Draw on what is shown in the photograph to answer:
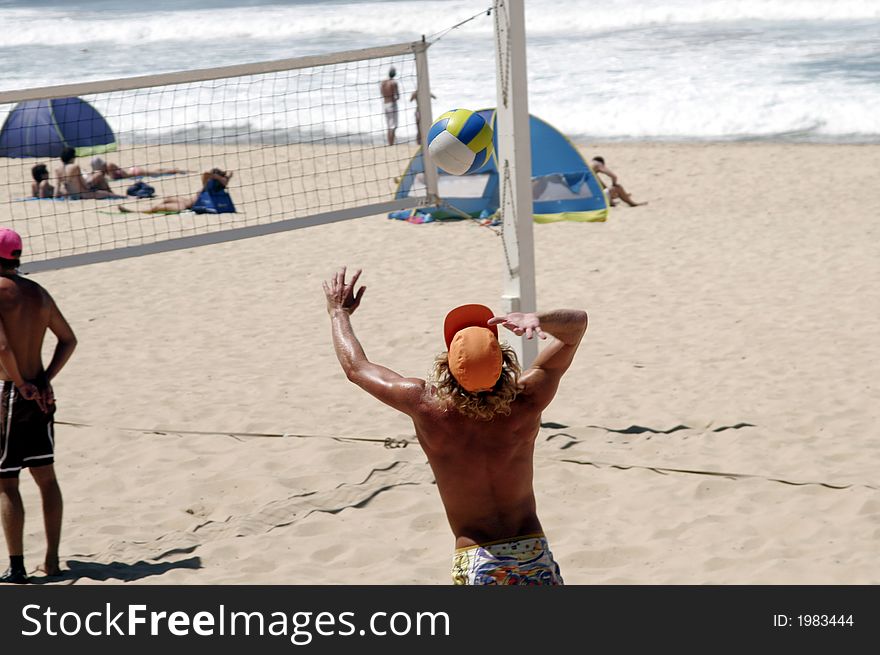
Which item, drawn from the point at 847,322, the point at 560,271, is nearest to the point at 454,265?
the point at 560,271

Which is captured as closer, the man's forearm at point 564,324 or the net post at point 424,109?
the man's forearm at point 564,324

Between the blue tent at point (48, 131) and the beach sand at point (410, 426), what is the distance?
7308mm

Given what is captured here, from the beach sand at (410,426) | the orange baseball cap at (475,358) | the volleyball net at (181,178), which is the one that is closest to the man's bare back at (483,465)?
the orange baseball cap at (475,358)

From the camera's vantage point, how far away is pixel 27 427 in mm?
4379

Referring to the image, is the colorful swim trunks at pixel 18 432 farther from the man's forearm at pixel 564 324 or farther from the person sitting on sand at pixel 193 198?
the person sitting on sand at pixel 193 198

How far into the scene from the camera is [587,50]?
95.7 feet

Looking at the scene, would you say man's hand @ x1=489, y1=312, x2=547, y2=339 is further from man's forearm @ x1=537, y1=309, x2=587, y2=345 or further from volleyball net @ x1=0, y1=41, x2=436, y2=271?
volleyball net @ x1=0, y1=41, x2=436, y2=271

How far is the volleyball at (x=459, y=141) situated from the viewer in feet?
17.9

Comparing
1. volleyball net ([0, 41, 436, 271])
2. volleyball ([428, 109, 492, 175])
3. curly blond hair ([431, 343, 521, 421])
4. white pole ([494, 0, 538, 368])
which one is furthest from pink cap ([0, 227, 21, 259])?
white pole ([494, 0, 538, 368])

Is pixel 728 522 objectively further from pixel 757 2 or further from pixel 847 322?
pixel 757 2

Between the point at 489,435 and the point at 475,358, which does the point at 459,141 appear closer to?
the point at 489,435

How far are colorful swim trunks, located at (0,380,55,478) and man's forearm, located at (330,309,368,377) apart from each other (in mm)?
1865

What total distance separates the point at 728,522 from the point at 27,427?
10.1 feet

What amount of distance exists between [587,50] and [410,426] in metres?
24.8
